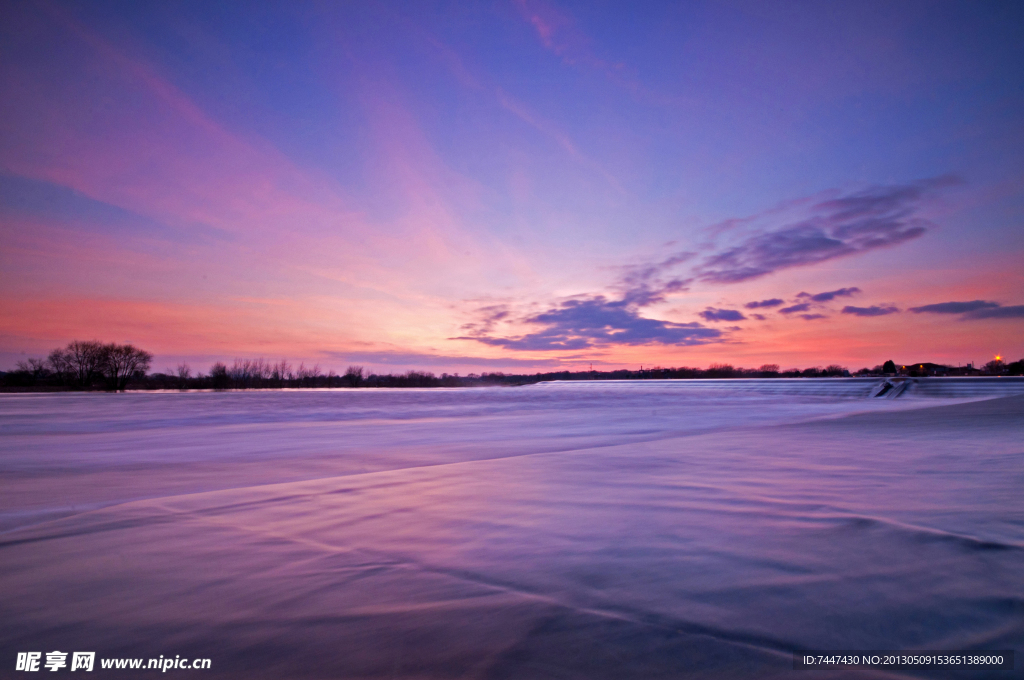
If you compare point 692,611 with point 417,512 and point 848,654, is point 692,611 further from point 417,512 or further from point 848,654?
point 417,512

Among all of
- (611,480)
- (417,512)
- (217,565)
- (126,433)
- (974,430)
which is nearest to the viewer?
(217,565)

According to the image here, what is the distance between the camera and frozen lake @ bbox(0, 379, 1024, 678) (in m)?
1.16

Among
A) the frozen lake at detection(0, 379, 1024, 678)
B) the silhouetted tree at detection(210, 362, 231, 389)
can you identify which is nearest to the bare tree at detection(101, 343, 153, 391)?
the silhouetted tree at detection(210, 362, 231, 389)

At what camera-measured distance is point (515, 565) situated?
5.57 feet

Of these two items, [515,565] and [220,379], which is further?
[220,379]

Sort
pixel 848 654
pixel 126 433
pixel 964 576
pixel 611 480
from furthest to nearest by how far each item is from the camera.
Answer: pixel 126 433 < pixel 611 480 < pixel 964 576 < pixel 848 654

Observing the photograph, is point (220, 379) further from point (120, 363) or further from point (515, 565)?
point (515, 565)

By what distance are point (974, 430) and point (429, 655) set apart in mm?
7847

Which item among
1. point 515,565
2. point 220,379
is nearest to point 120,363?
point 220,379

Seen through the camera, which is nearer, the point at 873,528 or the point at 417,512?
the point at 873,528

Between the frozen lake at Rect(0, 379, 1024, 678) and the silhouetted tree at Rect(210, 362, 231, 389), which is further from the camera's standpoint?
the silhouetted tree at Rect(210, 362, 231, 389)

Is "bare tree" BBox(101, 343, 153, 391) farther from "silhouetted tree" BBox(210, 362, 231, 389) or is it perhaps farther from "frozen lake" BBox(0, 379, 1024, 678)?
"frozen lake" BBox(0, 379, 1024, 678)

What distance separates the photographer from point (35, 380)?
39844mm

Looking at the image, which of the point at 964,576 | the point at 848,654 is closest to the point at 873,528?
the point at 964,576
